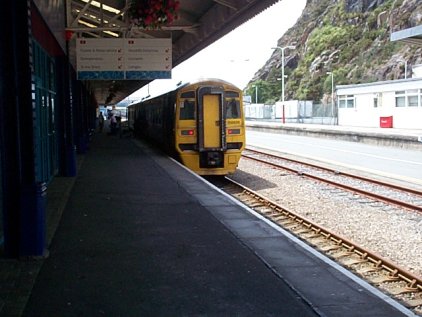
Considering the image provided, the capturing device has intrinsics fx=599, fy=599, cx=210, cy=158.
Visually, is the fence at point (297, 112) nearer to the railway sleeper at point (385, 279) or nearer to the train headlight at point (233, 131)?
the train headlight at point (233, 131)

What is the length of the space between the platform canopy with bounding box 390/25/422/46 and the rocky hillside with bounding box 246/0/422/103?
166 feet

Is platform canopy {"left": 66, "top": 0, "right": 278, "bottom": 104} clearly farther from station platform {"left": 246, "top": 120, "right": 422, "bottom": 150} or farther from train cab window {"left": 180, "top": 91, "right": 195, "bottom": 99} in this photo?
station platform {"left": 246, "top": 120, "right": 422, "bottom": 150}

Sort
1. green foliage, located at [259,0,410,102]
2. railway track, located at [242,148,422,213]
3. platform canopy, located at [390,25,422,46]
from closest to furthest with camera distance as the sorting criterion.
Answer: railway track, located at [242,148,422,213] → platform canopy, located at [390,25,422,46] → green foliage, located at [259,0,410,102]

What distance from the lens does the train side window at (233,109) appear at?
1705 cm

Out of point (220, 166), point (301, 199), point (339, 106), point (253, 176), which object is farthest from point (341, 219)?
point (339, 106)

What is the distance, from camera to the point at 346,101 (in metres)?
44.2

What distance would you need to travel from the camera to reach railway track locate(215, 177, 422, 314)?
723 centimetres

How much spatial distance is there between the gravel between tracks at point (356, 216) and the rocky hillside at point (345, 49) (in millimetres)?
62201

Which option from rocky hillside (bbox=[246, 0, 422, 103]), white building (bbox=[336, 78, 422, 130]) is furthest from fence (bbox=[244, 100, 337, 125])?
rocky hillside (bbox=[246, 0, 422, 103])

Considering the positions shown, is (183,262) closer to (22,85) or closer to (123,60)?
(22,85)

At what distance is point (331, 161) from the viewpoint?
22.4 meters

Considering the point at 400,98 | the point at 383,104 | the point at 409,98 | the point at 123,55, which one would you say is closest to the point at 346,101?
the point at 383,104

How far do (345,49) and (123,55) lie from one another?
87030mm

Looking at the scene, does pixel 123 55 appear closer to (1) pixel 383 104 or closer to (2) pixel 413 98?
(2) pixel 413 98
